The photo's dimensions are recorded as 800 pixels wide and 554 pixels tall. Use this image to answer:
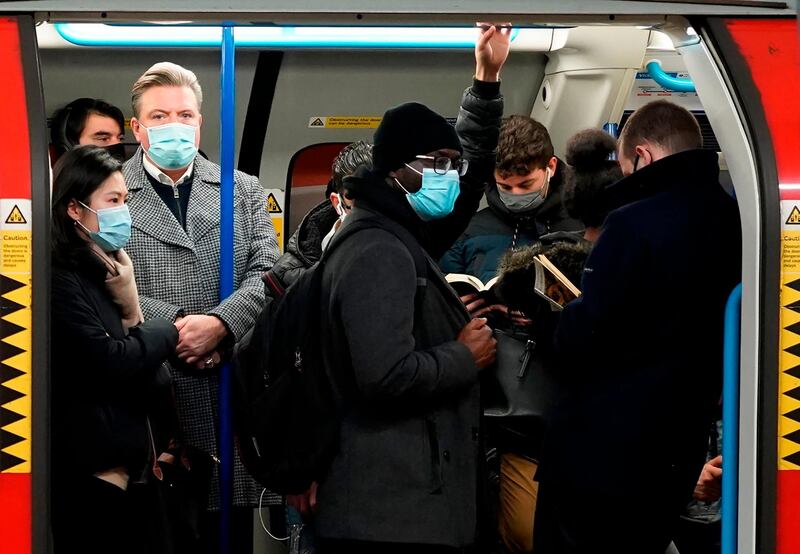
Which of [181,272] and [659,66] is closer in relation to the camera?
[181,272]

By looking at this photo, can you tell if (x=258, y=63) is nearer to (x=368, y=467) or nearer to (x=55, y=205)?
(x=55, y=205)

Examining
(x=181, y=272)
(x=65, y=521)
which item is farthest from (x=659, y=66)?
(x=65, y=521)

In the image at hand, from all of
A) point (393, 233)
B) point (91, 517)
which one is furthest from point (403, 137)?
point (91, 517)

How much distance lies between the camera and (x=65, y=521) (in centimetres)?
332

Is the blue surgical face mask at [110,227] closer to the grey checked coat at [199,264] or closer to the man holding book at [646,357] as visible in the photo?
the grey checked coat at [199,264]

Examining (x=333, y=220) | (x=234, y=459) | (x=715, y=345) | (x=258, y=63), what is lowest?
(x=234, y=459)

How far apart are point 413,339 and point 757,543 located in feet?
3.19

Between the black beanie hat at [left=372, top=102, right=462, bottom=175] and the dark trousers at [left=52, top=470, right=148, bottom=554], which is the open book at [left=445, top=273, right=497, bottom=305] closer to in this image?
the black beanie hat at [left=372, top=102, right=462, bottom=175]

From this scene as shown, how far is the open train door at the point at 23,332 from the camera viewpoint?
272 cm

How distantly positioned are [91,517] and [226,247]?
1131 mm

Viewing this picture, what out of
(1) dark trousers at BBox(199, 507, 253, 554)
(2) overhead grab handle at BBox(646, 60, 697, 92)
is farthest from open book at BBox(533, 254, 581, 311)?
(2) overhead grab handle at BBox(646, 60, 697, 92)

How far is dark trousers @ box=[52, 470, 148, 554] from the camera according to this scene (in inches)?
131

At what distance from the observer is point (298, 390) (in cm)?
324

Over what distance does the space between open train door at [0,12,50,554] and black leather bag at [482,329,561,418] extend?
1434mm
